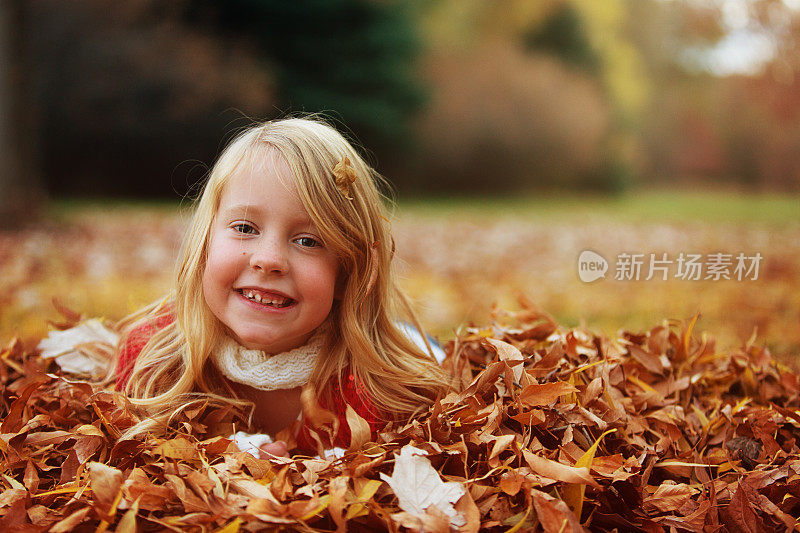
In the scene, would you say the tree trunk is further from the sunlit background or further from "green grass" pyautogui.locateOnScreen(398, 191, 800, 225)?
"green grass" pyautogui.locateOnScreen(398, 191, 800, 225)

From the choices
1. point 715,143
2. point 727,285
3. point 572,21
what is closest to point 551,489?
point 727,285

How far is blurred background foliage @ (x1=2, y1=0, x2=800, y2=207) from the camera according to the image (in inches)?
379

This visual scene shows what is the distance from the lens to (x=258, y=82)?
10.1 m

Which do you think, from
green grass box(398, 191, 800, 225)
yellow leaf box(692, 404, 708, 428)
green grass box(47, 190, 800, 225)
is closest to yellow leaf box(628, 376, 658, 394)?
yellow leaf box(692, 404, 708, 428)

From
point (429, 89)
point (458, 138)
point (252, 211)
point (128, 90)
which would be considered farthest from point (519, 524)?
point (458, 138)

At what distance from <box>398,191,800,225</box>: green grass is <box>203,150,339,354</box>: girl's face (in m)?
7.70

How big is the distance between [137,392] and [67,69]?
928cm

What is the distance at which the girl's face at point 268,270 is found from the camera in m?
1.61

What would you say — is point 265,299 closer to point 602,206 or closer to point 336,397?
point 336,397

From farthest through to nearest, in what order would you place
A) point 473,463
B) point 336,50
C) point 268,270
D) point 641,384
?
point 336,50, point 641,384, point 268,270, point 473,463

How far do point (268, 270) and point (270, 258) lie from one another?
0.03 metres

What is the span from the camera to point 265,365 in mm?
1749

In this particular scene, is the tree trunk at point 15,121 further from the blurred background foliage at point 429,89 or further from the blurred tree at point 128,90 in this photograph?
the blurred tree at point 128,90

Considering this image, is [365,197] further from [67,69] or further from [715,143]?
[715,143]
